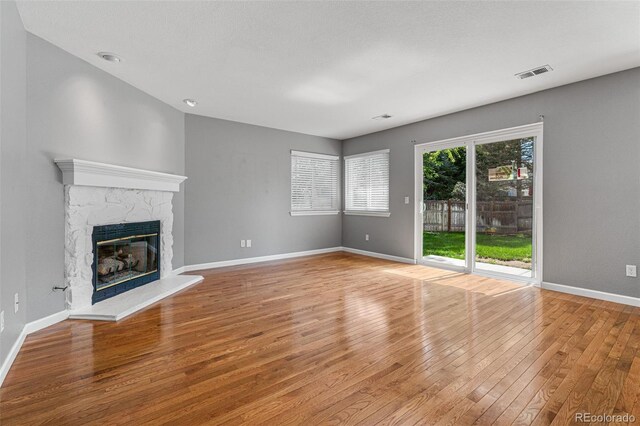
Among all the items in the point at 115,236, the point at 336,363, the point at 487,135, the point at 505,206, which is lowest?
the point at 336,363

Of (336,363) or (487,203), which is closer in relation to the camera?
(336,363)

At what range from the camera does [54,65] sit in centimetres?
290

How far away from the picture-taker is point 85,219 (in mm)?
3201

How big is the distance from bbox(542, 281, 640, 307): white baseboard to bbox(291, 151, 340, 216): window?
4.24 meters

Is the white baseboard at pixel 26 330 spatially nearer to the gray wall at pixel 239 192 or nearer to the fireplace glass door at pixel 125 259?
the fireplace glass door at pixel 125 259

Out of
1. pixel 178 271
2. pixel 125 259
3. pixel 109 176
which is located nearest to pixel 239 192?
pixel 178 271

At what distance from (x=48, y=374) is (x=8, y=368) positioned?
324mm

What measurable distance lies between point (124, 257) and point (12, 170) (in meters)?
1.85

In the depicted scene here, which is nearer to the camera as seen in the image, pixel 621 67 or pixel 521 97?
pixel 621 67

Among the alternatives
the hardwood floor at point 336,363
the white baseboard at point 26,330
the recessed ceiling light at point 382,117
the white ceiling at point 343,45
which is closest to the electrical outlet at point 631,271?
the hardwood floor at point 336,363

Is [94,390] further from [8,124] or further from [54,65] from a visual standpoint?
[54,65]

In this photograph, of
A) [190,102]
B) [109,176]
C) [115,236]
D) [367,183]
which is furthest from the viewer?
[367,183]

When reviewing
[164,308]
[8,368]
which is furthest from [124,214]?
[8,368]

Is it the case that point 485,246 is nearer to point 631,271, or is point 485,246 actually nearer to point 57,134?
point 631,271
